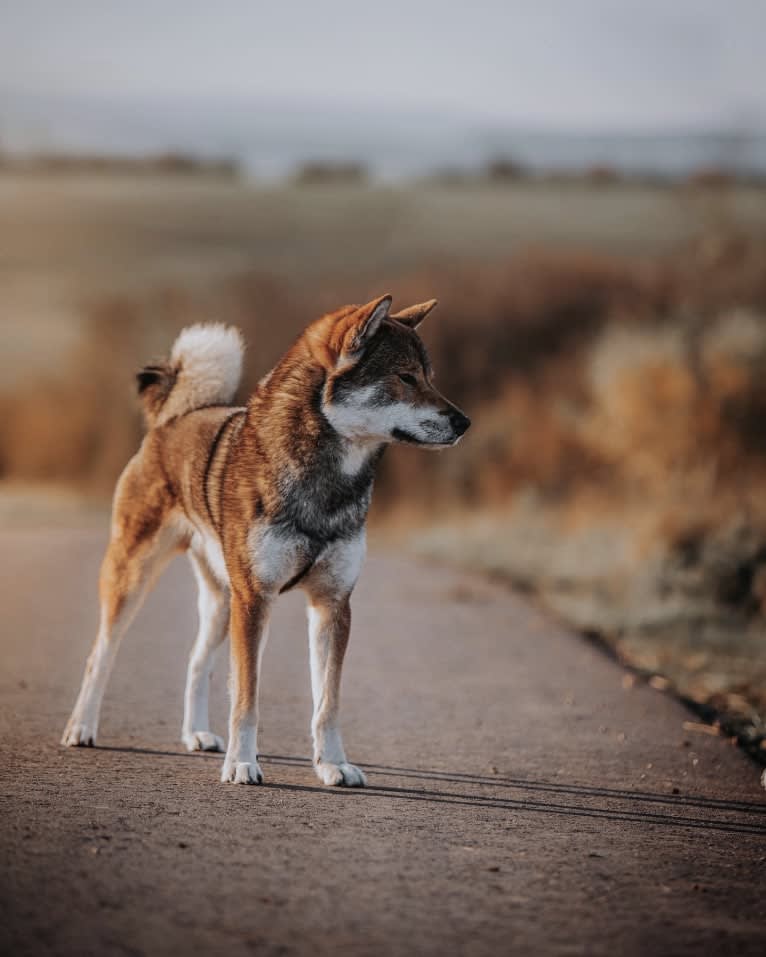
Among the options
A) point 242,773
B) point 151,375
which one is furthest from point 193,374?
point 242,773

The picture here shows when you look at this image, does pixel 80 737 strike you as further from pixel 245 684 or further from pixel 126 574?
pixel 245 684

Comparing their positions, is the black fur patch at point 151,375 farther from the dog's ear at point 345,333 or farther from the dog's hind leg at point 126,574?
the dog's ear at point 345,333

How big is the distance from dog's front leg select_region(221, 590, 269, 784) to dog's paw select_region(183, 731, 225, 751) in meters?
0.78

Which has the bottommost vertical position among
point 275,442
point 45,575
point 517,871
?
point 45,575

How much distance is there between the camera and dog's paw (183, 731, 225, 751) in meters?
7.50

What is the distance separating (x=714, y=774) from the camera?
754 centimetres

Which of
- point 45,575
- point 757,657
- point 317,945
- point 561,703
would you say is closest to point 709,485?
point 757,657

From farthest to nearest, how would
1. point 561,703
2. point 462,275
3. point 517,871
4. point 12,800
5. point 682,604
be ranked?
point 462,275
point 682,604
point 561,703
point 12,800
point 517,871

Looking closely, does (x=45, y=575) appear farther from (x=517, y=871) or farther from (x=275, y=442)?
(x=517, y=871)

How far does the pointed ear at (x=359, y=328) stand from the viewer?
6.79 metres

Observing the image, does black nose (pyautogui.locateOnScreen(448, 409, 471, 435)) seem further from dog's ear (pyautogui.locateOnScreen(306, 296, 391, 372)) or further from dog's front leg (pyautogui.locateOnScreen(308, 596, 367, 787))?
dog's front leg (pyautogui.locateOnScreen(308, 596, 367, 787))

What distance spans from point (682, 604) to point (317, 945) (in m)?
9.49

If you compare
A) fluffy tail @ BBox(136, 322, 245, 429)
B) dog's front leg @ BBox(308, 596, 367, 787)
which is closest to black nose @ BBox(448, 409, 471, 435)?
dog's front leg @ BBox(308, 596, 367, 787)

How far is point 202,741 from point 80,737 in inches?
23.7
